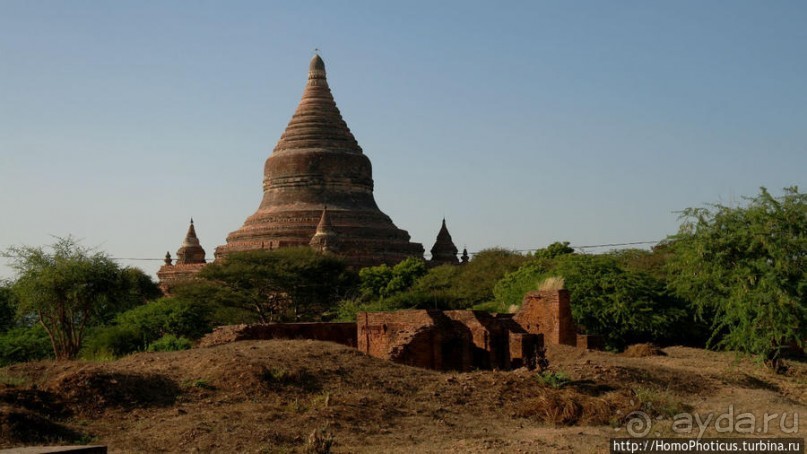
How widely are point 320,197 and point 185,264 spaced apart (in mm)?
6514

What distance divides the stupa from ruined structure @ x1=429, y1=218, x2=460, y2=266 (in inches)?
64.0

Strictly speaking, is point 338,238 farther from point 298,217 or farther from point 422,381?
point 422,381

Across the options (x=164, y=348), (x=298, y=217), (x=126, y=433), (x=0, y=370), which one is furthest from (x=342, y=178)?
(x=126, y=433)

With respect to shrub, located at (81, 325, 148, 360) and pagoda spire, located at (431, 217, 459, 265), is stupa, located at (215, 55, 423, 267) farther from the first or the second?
shrub, located at (81, 325, 148, 360)

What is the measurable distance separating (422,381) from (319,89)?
33751 millimetres

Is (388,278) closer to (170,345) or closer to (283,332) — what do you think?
(170,345)

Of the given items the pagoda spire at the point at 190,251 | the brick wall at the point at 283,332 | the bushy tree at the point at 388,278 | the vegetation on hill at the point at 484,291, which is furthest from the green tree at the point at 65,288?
the pagoda spire at the point at 190,251

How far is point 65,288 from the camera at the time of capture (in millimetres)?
22109

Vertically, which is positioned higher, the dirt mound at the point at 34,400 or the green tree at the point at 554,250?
the green tree at the point at 554,250

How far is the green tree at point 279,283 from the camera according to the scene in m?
34.5

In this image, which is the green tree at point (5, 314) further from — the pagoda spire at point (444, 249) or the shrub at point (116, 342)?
the pagoda spire at point (444, 249)

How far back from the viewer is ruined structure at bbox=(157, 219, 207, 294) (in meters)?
40.3

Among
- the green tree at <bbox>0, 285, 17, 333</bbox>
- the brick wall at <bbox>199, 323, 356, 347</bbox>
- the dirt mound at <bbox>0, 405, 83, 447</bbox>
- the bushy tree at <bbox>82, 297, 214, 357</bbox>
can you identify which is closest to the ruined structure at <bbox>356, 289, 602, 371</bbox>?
the brick wall at <bbox>199, 323, 356, 347</bbox>

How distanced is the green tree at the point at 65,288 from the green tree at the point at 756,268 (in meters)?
13.1
